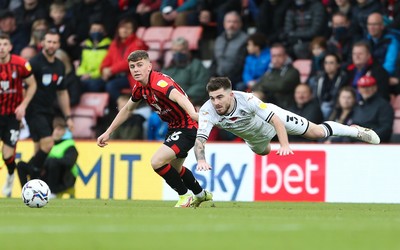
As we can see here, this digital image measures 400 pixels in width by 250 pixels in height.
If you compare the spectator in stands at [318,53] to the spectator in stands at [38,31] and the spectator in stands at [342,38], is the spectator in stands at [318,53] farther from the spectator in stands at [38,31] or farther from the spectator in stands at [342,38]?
the spectator in stands at [38,31]

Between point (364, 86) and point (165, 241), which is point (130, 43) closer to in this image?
point (364, 86)

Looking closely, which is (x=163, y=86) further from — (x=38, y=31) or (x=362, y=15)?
(x=38, y=31)

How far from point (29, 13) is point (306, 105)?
781cm

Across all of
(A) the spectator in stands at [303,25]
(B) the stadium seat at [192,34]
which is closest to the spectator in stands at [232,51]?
(A) the spectator in stands at [303,25]

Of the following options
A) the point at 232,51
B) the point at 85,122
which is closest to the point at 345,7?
the point at 232,51

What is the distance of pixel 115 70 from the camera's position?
68.6 ft

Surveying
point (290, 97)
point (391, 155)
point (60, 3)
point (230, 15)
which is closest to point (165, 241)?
point (391, 155)

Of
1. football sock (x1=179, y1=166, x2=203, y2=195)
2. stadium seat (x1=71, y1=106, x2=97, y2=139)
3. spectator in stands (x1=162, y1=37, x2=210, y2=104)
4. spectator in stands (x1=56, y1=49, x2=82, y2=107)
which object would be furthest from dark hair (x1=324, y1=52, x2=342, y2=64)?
football sock (x1=179, y1=166, x2=203, y2=195)

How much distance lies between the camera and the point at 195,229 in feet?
29.1

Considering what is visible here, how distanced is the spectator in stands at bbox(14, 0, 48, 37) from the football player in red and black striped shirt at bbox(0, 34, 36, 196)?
654 cm

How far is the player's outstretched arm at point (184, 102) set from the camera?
503 inches

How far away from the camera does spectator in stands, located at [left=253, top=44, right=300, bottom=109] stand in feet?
61.3

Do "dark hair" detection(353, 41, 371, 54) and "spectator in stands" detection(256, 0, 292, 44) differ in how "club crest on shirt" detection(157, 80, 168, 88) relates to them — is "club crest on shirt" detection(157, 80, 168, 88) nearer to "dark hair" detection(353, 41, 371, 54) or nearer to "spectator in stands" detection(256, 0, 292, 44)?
"dark hair" detection(353, 41, 371, 54)

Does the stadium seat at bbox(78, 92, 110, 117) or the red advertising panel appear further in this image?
the stadium seat at bbox(78, 92, 110, 117)
